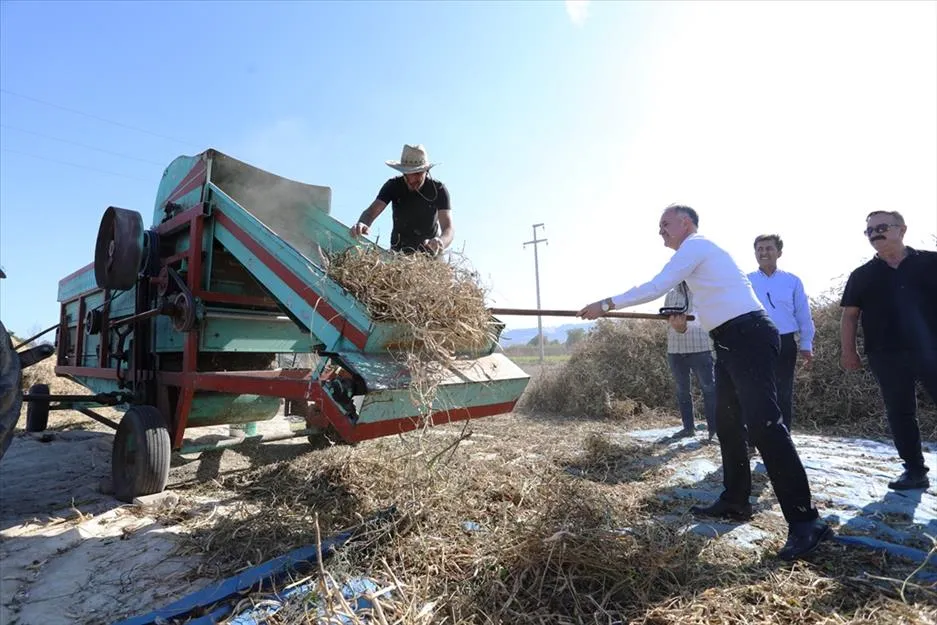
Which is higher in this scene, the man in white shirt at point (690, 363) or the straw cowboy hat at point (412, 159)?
the straw cowboy hat at point (412, 159)

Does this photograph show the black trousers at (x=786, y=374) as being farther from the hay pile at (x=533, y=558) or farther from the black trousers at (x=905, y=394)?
the hay pile at (x=533, y=558)

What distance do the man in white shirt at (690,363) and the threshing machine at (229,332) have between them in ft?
10.2

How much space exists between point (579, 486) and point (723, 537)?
0.81m

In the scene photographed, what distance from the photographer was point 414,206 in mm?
3973

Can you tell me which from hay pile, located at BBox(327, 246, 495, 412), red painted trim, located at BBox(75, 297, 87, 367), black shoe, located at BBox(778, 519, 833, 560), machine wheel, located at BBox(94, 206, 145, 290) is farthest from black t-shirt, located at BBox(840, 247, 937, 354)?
red painted trim, located at BBox(75, 297, 87, 367)

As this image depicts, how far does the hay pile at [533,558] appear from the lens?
6.19 feet

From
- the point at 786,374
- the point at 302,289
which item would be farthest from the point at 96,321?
the point at 786,374

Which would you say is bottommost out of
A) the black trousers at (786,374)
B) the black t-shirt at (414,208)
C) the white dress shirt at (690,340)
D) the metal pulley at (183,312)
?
the black trousers at (786,374)

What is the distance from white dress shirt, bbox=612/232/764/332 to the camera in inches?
114

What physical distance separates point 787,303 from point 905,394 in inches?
42.4

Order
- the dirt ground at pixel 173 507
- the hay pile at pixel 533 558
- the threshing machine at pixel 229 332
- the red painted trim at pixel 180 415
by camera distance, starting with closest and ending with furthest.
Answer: the hay pile at pixel 533 558 < the dirt ground at pixel 173 507 < the threshing machine at pixel 229 332 < the red painted trim at pixel 180 415

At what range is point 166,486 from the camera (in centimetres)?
380

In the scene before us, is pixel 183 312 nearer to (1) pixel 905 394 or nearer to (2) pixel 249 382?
(2) pixel 249 382

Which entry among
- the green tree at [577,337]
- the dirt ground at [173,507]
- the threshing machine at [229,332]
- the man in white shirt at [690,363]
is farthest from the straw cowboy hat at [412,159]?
the green tree at [577,337]
